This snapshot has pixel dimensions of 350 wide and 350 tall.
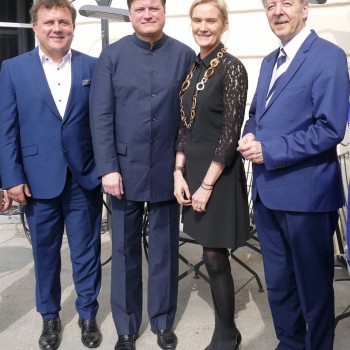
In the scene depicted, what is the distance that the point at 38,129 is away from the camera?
2.86 metres

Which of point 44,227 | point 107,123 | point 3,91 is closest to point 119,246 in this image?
point 44,227

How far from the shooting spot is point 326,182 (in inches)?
91.7

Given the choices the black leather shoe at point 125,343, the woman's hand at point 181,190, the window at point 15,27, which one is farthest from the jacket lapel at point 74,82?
the window at point 15,27

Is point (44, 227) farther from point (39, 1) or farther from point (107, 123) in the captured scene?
point (39, 1)

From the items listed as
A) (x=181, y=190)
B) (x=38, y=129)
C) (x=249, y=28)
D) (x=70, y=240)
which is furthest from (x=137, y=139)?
(x=249, y=28)

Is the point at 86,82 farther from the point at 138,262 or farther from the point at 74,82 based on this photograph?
the point at 138,262

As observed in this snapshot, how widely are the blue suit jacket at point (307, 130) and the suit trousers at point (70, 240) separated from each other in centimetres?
118

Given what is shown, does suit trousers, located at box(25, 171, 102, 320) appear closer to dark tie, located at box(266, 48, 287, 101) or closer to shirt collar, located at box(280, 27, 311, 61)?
dark tie, located at box(266, 48, 287, 101)

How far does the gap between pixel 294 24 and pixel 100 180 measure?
4.72 feet

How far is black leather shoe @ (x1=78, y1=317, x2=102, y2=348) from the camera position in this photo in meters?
3.04

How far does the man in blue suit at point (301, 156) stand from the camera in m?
2.22

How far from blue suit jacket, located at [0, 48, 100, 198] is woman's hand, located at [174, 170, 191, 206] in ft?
1.91

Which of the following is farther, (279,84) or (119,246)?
(119,246)

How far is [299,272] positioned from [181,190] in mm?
769
